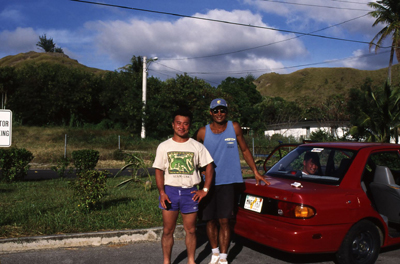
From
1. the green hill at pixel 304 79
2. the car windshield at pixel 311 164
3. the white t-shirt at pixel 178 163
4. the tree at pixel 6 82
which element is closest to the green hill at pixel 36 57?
the green hill at pixel 304 79

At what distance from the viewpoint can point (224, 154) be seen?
436 cm

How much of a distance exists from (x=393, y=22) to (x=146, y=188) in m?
32.1

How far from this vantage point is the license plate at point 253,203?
4.46m

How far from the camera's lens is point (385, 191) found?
189 inches

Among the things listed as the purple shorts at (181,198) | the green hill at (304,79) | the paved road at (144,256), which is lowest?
the paved road at (144,256)

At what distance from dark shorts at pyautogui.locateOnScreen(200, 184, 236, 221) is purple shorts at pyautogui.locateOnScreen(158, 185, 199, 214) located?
0.42m

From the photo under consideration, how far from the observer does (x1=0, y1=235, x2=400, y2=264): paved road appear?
4645 millimetres

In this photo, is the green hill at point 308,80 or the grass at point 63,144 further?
the green hill at point 308,80

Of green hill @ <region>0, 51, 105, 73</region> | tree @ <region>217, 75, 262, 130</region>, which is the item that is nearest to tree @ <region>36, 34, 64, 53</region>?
green hill @ <region>0, 51, 105, 73</region>

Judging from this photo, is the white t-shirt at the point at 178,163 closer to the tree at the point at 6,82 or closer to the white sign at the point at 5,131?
the white sign at the point at 5,131

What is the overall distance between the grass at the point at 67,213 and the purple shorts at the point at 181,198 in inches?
83.3

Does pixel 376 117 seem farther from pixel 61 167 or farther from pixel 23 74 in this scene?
pixel 23 74

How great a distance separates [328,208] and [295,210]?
35 cm

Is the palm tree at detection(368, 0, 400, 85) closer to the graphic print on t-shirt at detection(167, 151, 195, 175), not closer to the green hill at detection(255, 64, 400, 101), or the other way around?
the graphic print on t-shirt at detection(167, 151, 195, 175)
